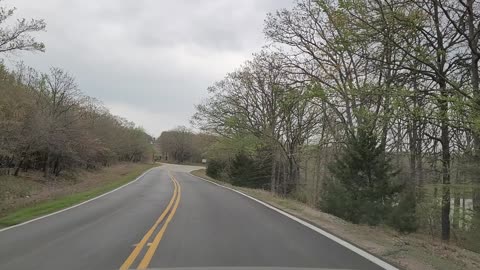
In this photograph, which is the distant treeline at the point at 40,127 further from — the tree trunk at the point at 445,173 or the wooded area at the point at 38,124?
the tree trunk at the point at 445,173

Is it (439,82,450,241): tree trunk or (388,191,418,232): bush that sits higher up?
(439,82,450,241): tree trunk

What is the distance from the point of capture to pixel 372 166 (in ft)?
80.5

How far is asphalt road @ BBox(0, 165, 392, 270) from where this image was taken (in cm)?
716

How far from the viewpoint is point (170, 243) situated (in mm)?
8953

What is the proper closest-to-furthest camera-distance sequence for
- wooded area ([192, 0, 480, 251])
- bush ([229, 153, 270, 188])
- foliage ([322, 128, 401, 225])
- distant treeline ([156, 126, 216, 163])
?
wooded area ([192, 0, 480, 251]), foliage ([322, 128, 401, 225]), bush ([229, 153, 270, 188]), distant treeline ([156, 126, 216, 163])

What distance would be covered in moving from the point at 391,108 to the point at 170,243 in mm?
10916

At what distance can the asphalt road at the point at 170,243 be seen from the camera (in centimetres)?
716

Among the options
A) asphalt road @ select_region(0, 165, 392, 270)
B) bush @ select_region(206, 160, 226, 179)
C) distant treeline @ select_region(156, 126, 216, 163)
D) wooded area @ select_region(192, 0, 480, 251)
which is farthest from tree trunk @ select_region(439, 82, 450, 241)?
distant treeline @ select_region(156, 126, 216, 163)

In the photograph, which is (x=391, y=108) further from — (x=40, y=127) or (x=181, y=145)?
(x=181, y=145)

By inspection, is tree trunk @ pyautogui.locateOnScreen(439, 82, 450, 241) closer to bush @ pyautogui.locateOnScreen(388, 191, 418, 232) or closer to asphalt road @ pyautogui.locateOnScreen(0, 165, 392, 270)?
bush @ pyautogui.locateOnScreen(388, 191, 418, 232)

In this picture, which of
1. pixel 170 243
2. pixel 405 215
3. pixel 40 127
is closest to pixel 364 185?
pixel 405 215

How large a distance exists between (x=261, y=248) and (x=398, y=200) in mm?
17647

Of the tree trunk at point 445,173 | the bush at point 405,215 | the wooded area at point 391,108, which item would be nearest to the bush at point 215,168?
the wooded area at point 391,108

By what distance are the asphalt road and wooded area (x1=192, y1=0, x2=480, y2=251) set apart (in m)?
7.52
